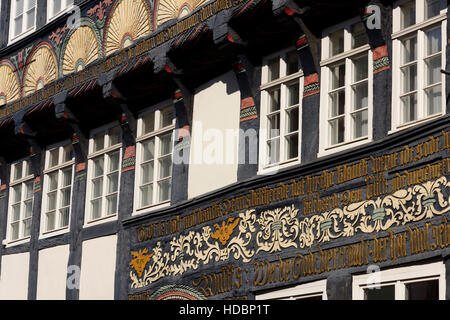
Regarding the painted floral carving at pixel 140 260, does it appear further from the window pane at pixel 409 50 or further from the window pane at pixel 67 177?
the window pane at pixel 409 50

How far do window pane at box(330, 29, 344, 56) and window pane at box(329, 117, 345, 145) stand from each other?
83cm

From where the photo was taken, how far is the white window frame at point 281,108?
51.4 feet

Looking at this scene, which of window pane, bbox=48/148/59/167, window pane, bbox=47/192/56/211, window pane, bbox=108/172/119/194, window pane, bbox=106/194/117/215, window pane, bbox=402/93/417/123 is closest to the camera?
window pane, bbox=402/93/417/123

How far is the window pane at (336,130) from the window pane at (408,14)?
4.66 feet

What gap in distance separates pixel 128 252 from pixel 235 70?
10.7 ft

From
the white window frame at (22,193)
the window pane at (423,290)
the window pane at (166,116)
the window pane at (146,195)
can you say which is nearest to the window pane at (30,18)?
the white window frame at (22,193)

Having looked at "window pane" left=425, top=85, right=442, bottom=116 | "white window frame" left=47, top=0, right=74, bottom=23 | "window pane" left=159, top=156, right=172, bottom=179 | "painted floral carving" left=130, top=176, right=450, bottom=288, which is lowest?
"painted floral carving" left=130, top=176, right=450, bottom=288

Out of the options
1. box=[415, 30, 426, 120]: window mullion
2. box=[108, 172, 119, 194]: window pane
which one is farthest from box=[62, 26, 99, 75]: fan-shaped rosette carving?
box=[415, 30, 426, 120]: window mullion

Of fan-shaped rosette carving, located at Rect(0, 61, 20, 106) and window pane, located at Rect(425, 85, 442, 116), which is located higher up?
fan-shaped rosette carving, located at Rect(0, 61, 20, 106)

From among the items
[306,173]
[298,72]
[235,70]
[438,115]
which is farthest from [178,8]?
[438,115]

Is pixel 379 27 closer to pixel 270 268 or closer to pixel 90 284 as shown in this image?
pixel 270 268

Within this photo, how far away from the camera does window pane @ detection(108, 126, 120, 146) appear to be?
19.6 meters

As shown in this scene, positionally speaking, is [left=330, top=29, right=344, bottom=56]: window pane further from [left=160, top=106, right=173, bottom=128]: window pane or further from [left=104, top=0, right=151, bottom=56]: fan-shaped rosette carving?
[left=104, top=0, right=151, bottom=56]: fan-shaped rosette carving

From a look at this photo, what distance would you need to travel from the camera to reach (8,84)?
22484 millimetres
